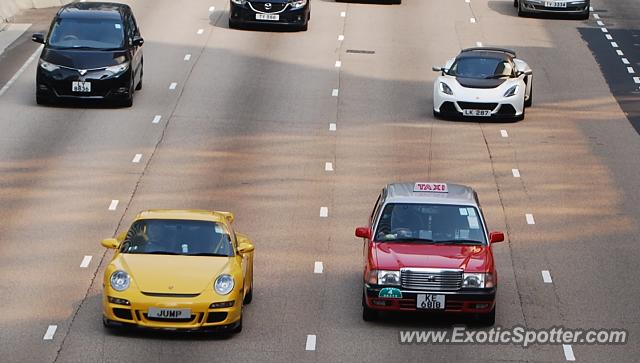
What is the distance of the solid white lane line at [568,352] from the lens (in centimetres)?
1769

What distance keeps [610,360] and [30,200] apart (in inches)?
426

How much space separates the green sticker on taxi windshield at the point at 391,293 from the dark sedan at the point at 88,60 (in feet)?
46.3

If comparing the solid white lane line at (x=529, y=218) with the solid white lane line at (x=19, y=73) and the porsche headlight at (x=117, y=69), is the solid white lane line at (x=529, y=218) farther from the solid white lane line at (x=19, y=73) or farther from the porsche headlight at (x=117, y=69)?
the solid white lane line at (x=19, y=73)

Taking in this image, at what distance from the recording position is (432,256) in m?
18.7

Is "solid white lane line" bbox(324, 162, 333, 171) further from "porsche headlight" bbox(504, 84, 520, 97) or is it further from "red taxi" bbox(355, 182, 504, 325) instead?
"red taxi" bbox(355, 182, 504, 325)

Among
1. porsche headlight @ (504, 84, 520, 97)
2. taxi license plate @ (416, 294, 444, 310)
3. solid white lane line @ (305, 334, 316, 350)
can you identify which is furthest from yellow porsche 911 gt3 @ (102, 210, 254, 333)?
porsche headlight @ (504, 84, 520, 97)

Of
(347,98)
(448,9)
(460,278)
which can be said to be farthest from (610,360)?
(448,9)

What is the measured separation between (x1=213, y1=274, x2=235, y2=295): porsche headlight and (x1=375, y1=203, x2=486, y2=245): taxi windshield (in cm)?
237

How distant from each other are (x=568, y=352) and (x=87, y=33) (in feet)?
55.9

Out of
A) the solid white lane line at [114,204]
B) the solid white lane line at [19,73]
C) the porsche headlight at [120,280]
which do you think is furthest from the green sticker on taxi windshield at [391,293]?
the solid white lane line at [19,73]

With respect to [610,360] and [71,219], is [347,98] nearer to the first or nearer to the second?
[71,219]

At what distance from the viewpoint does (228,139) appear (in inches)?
1150

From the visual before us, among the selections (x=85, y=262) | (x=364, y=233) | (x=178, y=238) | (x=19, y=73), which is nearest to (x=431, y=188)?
(x=364, y=233)

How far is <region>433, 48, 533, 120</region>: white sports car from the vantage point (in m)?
31.5
